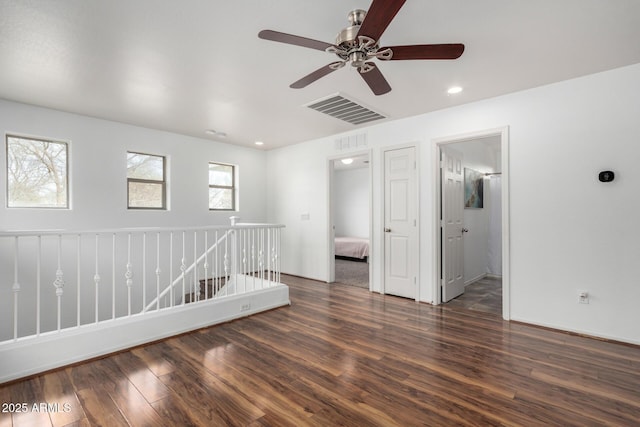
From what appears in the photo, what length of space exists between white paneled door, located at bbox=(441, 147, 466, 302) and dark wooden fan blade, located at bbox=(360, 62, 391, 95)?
1.90 meters

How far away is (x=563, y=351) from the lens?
2.64 meters

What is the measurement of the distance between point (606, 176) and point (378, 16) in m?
2.82

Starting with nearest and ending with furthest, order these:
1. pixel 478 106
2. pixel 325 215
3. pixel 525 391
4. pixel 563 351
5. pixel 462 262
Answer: pixel 525 391, pixel 563 351, pixel 478 106, pixel 462 262, pixel 325 215

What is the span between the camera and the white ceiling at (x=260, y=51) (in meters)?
2.02

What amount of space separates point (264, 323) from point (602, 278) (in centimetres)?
343

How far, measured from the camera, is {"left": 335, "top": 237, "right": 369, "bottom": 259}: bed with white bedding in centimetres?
757

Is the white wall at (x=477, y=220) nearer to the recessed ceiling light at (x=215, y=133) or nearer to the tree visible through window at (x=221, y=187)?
the recessed ceiling light at (x=215, y=133)

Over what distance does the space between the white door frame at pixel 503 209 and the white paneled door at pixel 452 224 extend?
0.33 ft

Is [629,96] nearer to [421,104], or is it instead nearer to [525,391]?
[421,104]

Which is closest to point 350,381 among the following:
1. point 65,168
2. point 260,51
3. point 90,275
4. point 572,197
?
point 260,51

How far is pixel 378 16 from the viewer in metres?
1.58

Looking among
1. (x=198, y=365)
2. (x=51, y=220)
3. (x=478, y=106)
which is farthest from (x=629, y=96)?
(x=51, y=220)

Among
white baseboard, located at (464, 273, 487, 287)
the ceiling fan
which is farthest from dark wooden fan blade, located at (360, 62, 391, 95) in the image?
white baseboard, located at (464, 273, 487, 287)

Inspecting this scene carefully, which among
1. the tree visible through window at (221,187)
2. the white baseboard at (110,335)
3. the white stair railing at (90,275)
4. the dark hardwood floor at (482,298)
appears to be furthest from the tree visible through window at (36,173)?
the dark hardwood floor at (482,298)
